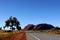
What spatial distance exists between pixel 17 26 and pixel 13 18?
16.9ft

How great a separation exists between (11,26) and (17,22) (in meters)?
4.29

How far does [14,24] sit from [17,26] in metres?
2.90

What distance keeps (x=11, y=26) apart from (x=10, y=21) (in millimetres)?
3058

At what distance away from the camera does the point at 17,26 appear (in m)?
112

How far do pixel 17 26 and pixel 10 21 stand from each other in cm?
503

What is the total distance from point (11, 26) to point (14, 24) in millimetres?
2027

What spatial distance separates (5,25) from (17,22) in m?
7.90

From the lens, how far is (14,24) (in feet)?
359

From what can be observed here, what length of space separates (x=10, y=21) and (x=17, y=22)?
403cm

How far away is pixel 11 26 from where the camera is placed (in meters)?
109

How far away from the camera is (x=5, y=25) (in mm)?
113562

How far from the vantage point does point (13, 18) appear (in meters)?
111

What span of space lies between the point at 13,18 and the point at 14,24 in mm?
3836

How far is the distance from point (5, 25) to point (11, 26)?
5.85 m
